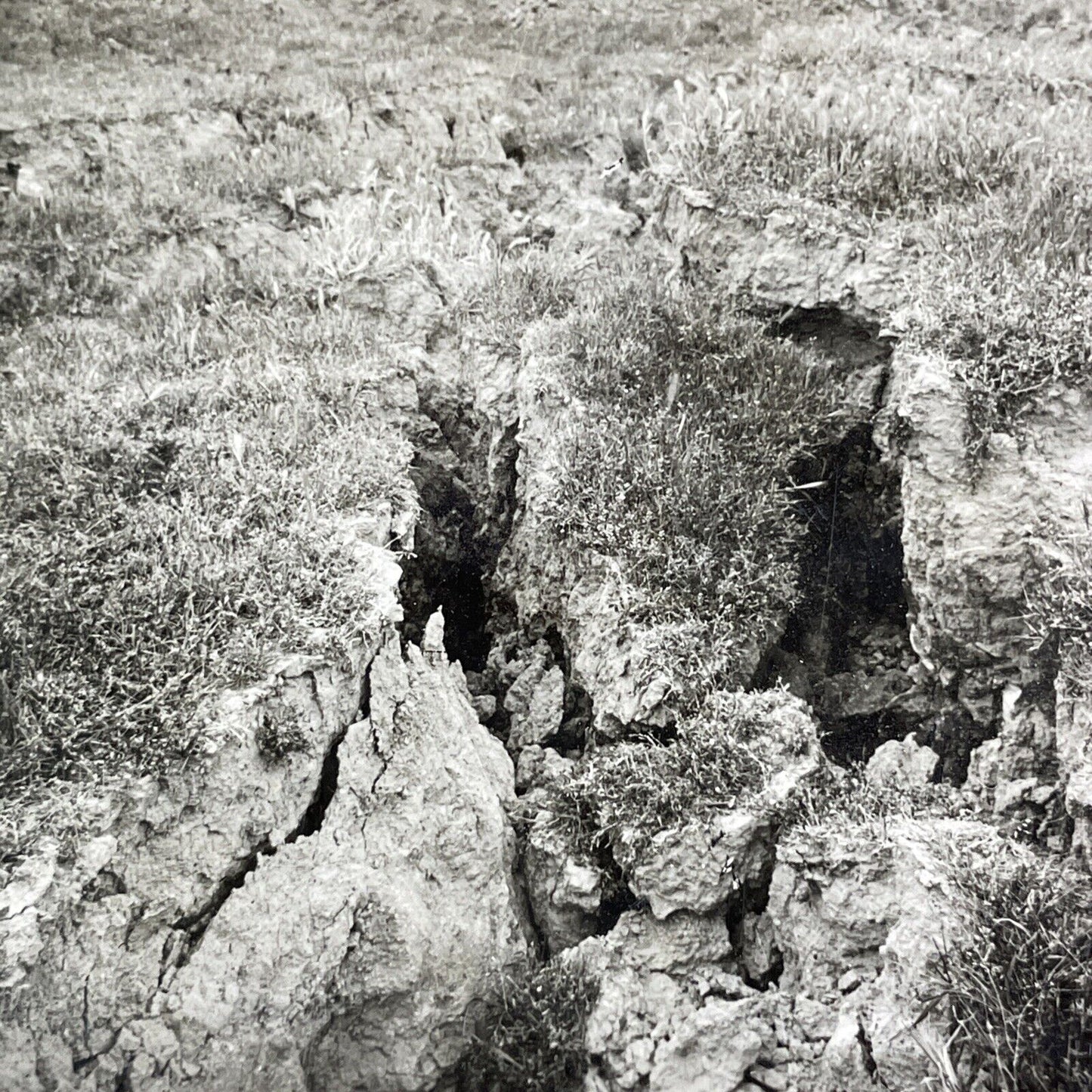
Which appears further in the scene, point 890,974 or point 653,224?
point 653,224

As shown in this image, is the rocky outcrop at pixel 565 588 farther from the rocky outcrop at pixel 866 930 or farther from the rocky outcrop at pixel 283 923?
the rocky outcrop at pixel 866 930

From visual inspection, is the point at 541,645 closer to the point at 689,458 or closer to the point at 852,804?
the point at 689,458

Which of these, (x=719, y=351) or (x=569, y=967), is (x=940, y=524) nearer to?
(x=719, y=351)

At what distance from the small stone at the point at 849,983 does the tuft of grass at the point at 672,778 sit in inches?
28.9

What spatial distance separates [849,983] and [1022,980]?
698mm

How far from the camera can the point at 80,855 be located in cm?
288

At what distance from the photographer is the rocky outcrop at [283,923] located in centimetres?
276

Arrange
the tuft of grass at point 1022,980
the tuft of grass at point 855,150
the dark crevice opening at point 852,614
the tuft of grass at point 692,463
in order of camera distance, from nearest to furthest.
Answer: the tuft of grass at point 1022,980 < the tuft of grass at point 692,463 < the dark crevice opening at point 852,614 < the tuft of grass at point 855,150

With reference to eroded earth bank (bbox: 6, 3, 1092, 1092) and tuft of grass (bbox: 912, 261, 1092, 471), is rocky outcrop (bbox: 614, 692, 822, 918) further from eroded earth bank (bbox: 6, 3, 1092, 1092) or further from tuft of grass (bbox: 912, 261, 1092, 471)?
tuft of grass (bbox: 912, 261, 1092, 471)

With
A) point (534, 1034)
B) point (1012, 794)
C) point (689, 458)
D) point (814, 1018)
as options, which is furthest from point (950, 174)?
point (534, 1034)

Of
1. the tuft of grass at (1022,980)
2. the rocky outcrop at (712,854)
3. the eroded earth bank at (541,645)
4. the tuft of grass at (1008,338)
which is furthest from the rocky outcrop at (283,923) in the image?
the tuft of grass at (1008,338)

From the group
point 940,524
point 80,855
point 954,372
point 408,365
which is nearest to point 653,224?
point 408,365

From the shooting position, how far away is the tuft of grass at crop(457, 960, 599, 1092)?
9.66ft

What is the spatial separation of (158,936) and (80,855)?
0.43 meters
